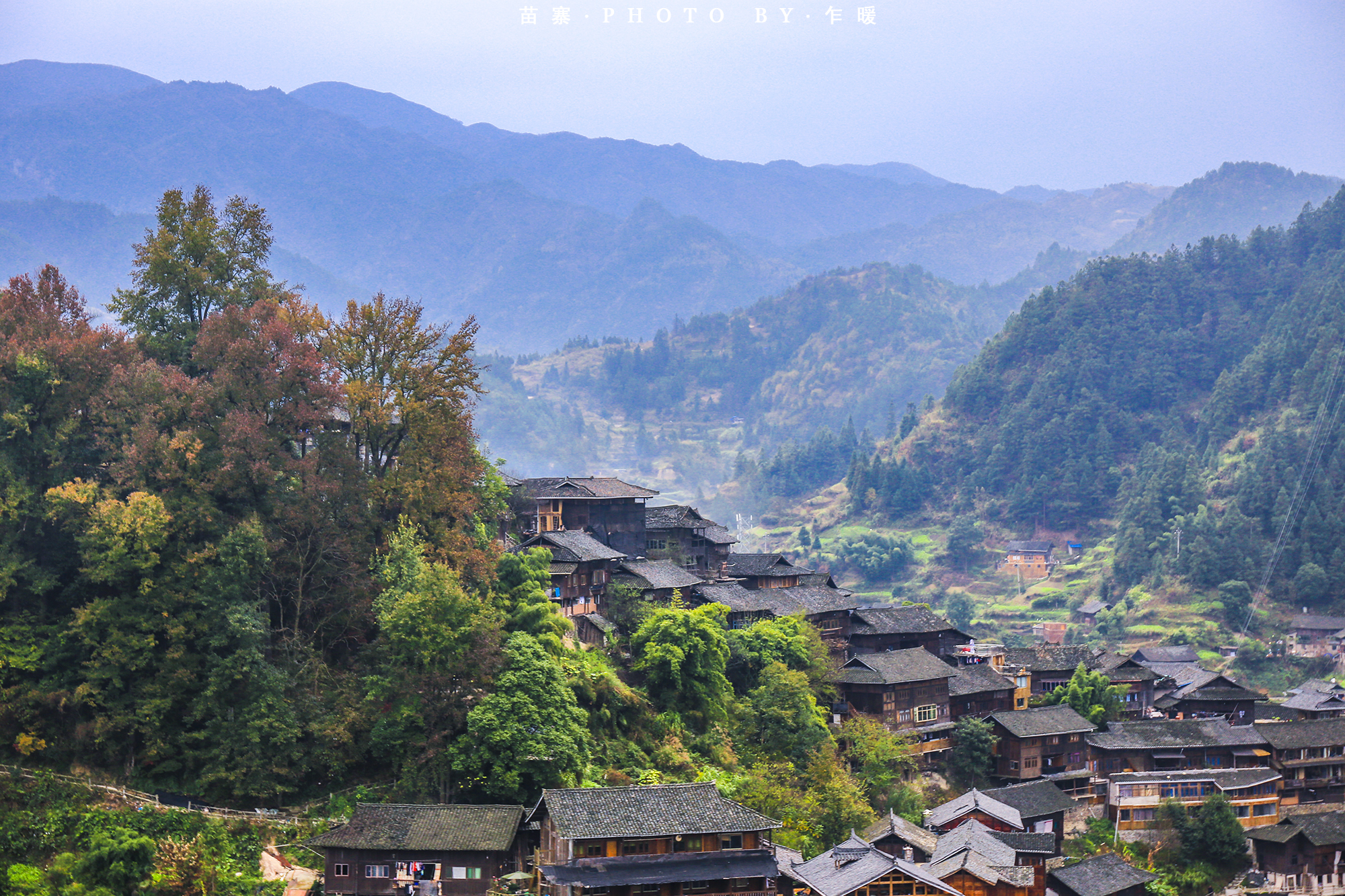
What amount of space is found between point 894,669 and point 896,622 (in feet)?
20.4

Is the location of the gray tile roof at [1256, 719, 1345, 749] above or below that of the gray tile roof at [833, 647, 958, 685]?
below

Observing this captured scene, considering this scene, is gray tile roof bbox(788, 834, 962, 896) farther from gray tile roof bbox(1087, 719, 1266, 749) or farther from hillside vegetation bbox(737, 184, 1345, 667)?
hillside vegetation bbox(737, 184, 1345, 667)

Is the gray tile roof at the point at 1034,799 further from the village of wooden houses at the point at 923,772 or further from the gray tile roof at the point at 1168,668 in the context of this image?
the gray tile roof at the point at 1168,668

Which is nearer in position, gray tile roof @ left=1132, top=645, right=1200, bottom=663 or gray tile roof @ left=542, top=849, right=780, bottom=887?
gray tile roof @ left=542, top=849, right=780, bottom=887

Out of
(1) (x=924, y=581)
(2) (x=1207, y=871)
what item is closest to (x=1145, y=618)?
(1) (x=924, y=581)

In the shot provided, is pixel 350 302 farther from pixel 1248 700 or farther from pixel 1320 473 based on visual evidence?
pixel 1320 473

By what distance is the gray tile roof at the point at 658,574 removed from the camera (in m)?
46.8

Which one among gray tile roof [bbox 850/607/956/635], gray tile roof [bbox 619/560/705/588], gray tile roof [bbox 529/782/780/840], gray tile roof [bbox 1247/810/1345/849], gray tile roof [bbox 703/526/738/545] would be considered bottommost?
gray tile roof [bbox 1247/810/1345/849]

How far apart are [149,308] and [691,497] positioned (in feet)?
483

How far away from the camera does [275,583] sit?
3512 cm

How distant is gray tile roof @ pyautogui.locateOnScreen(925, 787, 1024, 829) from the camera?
41156mm

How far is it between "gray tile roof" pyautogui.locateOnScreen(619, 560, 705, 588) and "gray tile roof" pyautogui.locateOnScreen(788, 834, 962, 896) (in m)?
14.5

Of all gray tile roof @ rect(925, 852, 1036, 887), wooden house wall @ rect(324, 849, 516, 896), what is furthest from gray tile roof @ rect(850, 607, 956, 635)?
wooden house wall @ rect(324, 849, 516, 896)

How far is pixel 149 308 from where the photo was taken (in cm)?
3797
